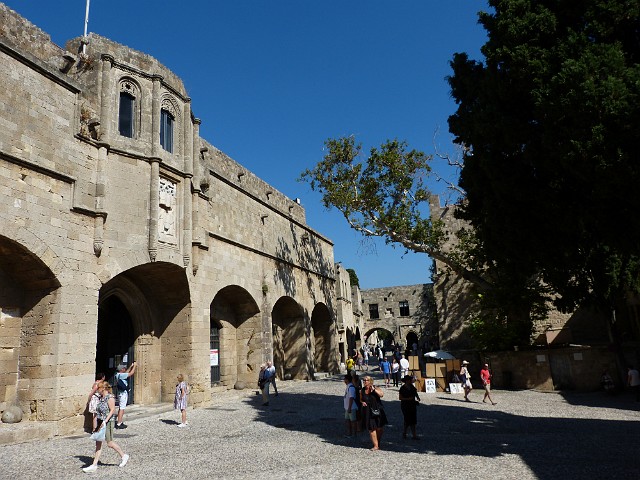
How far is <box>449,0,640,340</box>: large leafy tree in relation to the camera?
6.51 meters

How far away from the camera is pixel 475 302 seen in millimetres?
23594

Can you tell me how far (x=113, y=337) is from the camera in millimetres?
13141

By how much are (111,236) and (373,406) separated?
7.31 m

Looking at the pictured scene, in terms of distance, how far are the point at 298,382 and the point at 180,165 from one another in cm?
1172

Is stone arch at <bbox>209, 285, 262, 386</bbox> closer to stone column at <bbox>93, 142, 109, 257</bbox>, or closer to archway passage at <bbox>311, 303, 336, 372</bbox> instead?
stone column at <bbox>93, 142, 109, 257</bbox>

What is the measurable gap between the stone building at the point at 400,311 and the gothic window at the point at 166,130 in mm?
35600

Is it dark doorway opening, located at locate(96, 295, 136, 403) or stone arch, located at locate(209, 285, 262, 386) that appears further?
stone arch, located at locate(209, 285, 262, 386)

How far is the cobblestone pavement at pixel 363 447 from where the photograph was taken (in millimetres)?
6504

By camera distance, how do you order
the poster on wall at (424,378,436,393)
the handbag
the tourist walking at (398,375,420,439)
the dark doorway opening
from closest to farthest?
1. the handbag
2. the tourist walking at (398,375,420,439)
3. the dark doorway opening
4. the poster on wall at (424,378,436,393)

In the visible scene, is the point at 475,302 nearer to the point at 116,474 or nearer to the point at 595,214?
the point at 595,214

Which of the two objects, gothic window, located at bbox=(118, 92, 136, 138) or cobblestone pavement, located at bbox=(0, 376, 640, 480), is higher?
gothic window, located at bbox=(118, 92, 136, 138)

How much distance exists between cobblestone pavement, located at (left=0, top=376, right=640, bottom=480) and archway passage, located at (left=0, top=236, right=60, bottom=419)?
141 centimetres

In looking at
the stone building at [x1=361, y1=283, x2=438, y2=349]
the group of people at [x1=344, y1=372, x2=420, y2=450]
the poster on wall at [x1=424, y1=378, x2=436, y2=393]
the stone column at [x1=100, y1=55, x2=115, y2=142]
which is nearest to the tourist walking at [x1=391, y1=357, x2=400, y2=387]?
the poster on wall at [x1=424, y1=378, x2=436, y2=393]

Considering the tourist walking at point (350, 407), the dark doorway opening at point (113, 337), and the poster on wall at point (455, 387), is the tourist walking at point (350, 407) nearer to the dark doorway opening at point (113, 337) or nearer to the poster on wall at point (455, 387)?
the dark doorway opening at point (113, 337)
